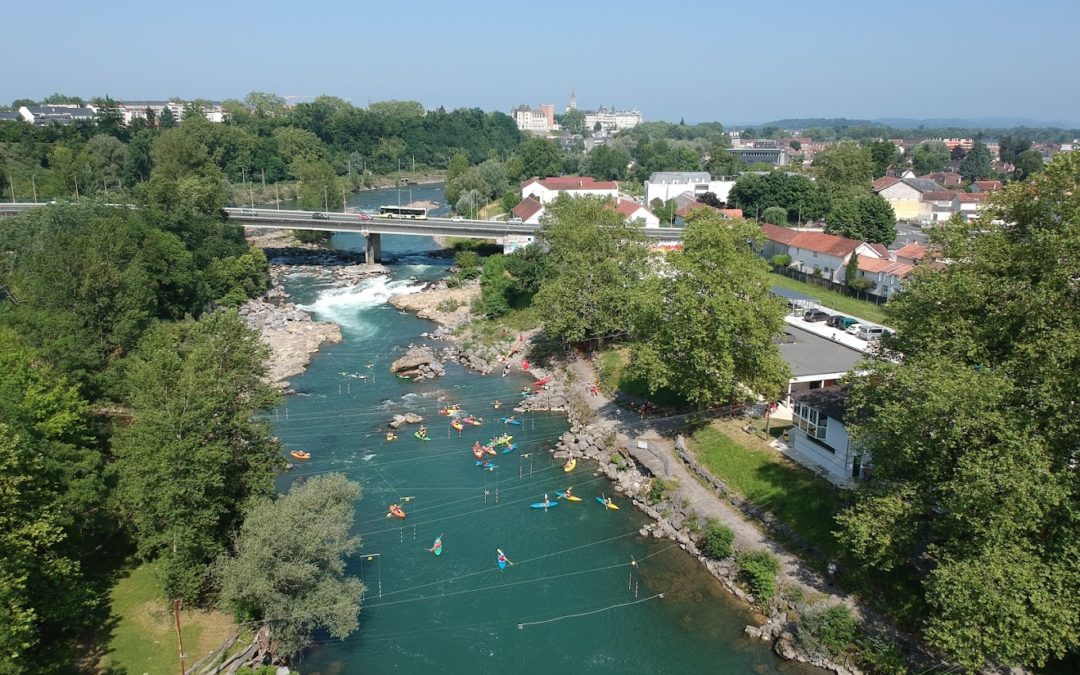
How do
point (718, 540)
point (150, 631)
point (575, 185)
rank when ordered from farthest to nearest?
point (575, 185) → point (718, 540) → point (150, 631)

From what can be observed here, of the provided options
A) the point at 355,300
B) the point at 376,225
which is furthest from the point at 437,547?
the point at 376,225

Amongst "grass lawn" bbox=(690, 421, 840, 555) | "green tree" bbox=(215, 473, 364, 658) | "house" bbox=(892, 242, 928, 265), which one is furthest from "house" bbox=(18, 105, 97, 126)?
"grass lawn" bbox=(690, 421, 840, 555)

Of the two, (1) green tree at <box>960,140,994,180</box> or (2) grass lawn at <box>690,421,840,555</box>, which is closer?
(2) grass lawn at <box>690,421,840,555</box>

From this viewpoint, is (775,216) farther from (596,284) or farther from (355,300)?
(355,300)

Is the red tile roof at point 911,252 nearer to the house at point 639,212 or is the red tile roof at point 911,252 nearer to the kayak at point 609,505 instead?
the house at point 639,212

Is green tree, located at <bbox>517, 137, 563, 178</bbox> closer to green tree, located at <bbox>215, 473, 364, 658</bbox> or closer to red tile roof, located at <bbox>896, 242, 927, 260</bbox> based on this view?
red tile roof, located at <bbox>896, 242, 927, 260</bbox>

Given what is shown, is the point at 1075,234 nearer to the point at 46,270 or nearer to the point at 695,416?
the point at 695,416
